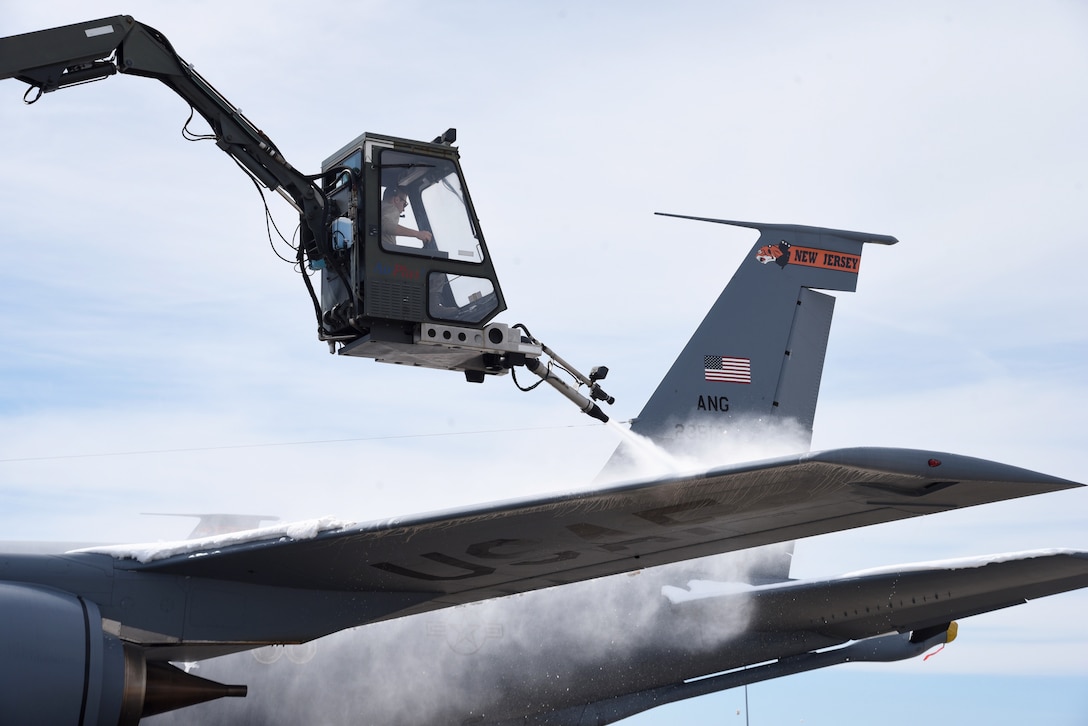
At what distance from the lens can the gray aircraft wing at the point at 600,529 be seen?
20.8ft

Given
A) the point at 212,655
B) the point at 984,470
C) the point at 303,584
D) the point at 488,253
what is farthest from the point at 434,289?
the point at 984,470

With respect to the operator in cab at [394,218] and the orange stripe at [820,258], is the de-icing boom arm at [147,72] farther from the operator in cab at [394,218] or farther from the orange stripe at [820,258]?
the orange stripe at [820,258]

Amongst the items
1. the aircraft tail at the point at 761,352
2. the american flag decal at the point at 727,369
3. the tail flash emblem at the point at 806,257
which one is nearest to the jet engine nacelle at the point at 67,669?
the aircraft tail at the point at 761,352

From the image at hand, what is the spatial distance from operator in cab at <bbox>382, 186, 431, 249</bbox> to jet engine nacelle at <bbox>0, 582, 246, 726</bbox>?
4170 millimetres

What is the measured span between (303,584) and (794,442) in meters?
6.59

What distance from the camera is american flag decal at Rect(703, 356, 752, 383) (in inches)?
505

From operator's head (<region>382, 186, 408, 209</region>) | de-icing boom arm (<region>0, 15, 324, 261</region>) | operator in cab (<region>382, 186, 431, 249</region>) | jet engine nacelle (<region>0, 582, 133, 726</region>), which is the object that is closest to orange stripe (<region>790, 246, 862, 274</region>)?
operator in cab (<region>382, 186, 431, 249</region>)

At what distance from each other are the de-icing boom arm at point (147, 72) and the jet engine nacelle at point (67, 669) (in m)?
4.56

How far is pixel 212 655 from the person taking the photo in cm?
860

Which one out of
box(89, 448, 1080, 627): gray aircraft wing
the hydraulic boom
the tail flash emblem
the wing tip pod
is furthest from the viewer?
the tail flash emblem

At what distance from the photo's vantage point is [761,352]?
13.0 m

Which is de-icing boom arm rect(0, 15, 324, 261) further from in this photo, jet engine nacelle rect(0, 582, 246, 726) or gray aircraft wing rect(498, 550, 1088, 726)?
gray aircraft wing rect(498, 550, 1088, 726)

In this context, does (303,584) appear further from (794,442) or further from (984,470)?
(794,442)

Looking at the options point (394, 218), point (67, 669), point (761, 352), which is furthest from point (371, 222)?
point (761, 352)
